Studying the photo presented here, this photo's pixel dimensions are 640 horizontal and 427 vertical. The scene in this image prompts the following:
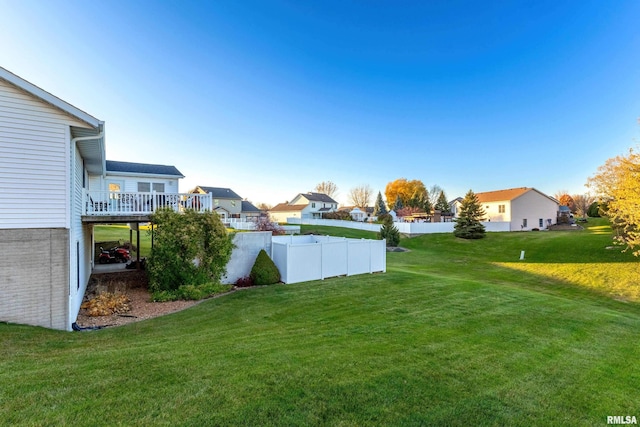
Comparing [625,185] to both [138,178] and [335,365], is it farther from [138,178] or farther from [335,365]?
[138,178]

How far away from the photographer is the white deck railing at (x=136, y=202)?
10.9 meters

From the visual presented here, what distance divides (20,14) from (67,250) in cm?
878

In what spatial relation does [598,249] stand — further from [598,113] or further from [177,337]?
[177,337]

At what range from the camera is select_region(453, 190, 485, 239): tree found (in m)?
32.0

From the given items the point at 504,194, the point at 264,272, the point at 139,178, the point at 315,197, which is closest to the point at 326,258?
the point at 264,272

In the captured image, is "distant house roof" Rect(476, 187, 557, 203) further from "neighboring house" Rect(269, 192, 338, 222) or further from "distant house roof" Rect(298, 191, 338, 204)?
"distant house roof" Rect(298, 191, 338, 204)

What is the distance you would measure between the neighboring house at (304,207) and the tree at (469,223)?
102 ft

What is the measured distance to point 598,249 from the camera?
Answer: 23156 mm

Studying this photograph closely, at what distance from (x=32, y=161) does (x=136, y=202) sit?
430cm

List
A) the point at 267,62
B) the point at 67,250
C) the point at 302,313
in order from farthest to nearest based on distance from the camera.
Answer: the point at 267,62 < the point at 302,313 < the point at 67,250

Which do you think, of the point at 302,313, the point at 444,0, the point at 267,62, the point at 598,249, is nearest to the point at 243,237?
the point at 302,313

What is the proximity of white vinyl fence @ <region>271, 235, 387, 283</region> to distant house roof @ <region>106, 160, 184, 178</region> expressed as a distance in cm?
1260

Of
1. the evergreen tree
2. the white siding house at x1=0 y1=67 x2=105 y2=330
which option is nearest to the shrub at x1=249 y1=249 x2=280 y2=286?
the white siding house at x1=0 y1=67 x2=105 y2=330

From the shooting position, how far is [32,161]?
23.5 feet
